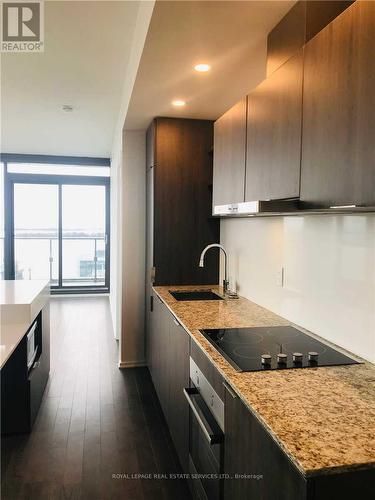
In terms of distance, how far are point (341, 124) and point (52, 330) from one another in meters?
5.27

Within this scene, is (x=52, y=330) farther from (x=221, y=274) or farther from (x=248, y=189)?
(x=248, y=189)

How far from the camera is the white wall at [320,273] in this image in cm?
168

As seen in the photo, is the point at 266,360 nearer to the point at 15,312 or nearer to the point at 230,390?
the point at 230,390

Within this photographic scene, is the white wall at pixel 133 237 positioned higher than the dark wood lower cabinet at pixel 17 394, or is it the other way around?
the white wall at pixel 133 237

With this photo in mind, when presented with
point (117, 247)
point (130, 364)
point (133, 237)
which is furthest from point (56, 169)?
point (130, 364)

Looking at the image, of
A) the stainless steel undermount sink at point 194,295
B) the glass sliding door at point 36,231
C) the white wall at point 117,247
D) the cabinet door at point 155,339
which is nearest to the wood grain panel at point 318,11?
the stainless steel undermount sink at point 194,295

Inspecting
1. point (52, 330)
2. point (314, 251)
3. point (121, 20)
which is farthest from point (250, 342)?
point (52, 330)

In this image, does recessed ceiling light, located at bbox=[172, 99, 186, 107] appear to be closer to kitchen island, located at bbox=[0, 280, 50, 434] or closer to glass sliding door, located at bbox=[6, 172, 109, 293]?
kitchen island, located at bbox=[0, 280, 50, 434]

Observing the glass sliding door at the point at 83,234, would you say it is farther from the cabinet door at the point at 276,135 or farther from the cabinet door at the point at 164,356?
the cabinet door at the point at 276,135

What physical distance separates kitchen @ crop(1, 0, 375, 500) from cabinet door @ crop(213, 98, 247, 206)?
0.06ft

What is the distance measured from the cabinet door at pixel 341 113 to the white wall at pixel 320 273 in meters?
0.40

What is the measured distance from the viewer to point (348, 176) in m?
1.28

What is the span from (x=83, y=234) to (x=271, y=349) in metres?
7.08

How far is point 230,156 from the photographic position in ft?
8.16
